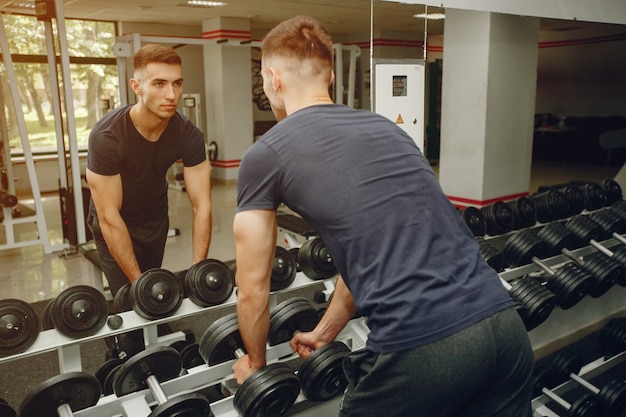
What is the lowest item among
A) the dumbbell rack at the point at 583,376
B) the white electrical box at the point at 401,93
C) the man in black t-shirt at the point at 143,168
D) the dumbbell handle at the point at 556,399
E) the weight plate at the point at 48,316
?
the dumbbell rack at the point at 583,376

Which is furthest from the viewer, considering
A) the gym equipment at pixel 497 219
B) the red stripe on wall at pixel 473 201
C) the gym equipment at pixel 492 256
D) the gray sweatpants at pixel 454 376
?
the red stripe on wall at pixel 473 201

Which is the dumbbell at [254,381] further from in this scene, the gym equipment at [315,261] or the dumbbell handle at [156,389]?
the gym equipment at [315,261]

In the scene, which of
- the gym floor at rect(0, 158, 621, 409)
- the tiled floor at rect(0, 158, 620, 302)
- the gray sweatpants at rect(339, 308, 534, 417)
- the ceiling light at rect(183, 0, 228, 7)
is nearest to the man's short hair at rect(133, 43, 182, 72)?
the gray sweatpants at rect(339, 308, 534, 417)

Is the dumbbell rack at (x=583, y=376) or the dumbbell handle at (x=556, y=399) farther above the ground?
the dumbbell handle at (x=556, y=399)

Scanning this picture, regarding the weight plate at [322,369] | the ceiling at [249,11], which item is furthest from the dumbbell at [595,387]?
the ceiling at [249,11]

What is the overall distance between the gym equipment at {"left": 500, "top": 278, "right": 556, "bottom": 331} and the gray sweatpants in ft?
4.41

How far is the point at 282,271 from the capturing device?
7.08ft

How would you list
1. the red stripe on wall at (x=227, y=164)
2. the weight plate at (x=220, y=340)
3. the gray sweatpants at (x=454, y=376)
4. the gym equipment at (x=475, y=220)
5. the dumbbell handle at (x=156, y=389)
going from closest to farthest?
the gray sweatpants at (x=454, y=376)
the dumbbell handle at (x=156, y=389)
the weight plate at (x=220, y=340)
the gym equipment at (x=475, y=220)
the red stripe on wall at (x=227, y=164)

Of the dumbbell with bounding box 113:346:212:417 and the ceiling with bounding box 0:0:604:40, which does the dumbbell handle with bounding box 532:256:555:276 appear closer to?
the dumbbell with bounding box 113:346:212:417

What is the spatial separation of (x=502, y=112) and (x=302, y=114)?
5042 millimetres

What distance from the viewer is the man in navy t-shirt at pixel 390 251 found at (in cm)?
104

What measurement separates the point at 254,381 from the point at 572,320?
2.29m

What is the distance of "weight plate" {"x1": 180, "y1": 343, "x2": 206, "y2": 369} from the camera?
2.16 metres

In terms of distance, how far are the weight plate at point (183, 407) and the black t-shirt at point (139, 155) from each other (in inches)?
37.1
